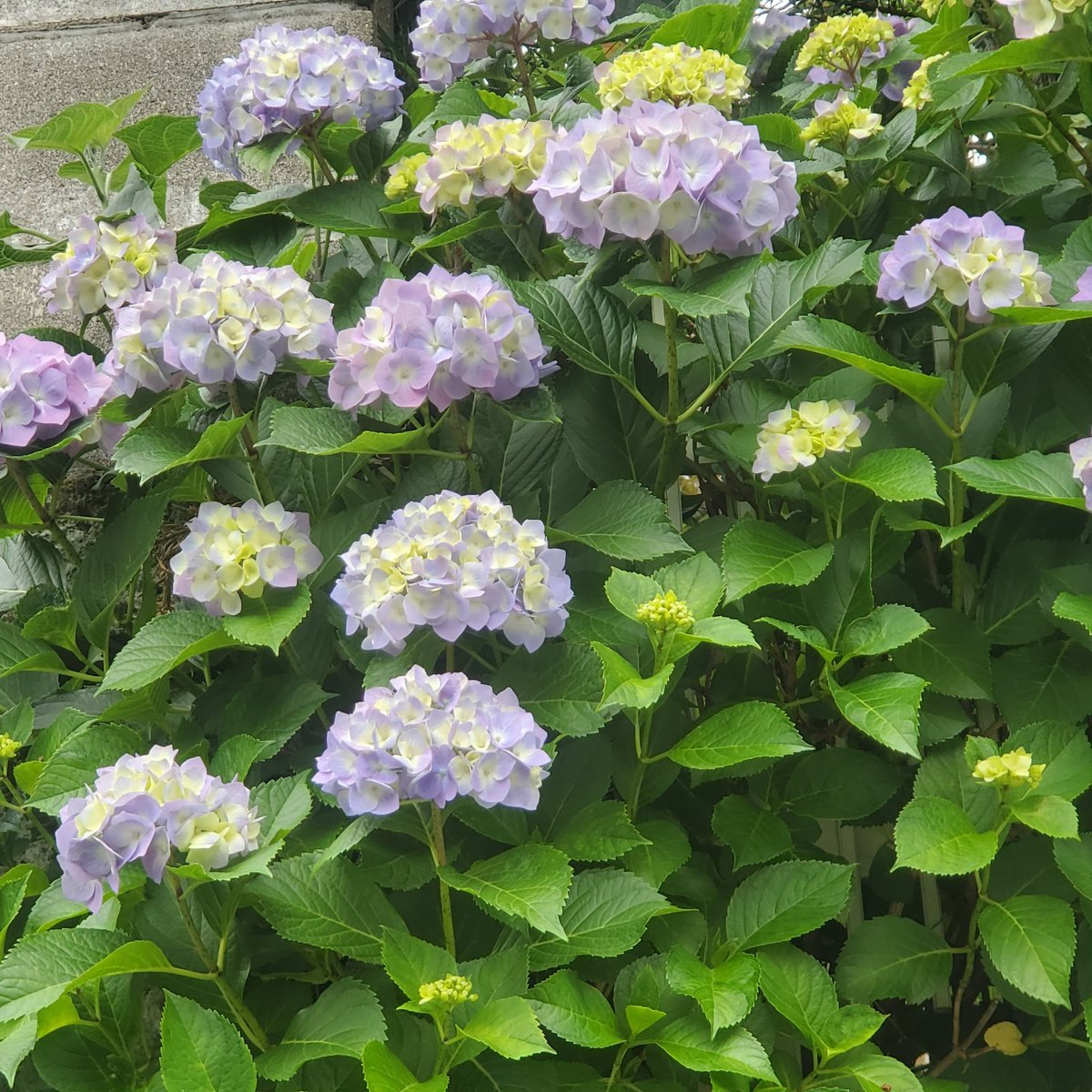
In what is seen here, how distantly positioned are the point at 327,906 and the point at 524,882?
0.58 ft

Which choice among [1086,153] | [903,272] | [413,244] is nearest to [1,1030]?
[413,244]

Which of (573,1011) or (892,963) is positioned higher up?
(573,1011)


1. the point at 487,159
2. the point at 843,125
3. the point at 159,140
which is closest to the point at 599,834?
the point at 487,159

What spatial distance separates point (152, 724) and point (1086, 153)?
48.7 inches

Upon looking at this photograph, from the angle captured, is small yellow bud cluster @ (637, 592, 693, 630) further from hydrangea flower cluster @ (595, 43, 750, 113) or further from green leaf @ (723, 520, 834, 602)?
hydrangea flower cluster @ (595, 43, 750, 113)

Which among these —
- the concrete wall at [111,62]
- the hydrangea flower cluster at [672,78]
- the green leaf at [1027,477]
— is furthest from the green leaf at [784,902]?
the concrete wall at [111,62]

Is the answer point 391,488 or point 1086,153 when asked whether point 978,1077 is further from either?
point 1086,153

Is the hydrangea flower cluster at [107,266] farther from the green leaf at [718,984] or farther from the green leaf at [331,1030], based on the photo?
the green leaf at [718,984]

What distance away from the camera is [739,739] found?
101 cm

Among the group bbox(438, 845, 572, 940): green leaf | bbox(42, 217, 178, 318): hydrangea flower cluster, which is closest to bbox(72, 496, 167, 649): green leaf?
bbox(42, 217, 178, 318): hydrangea flower cluster

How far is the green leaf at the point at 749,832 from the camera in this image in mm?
1072

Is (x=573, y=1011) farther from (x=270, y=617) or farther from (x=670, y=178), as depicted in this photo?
(x=670, y=178)

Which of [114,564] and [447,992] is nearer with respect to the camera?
[447,992]

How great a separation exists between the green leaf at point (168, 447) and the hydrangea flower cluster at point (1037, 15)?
84 cm
